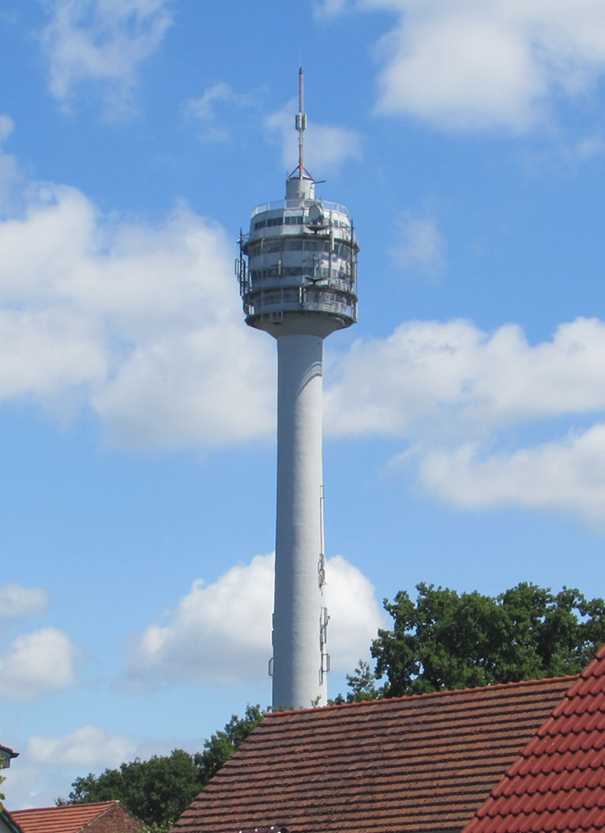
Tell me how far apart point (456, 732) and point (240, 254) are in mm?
53262

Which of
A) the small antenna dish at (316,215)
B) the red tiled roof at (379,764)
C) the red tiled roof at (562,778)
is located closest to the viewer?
the red tiled roof at (562,778)

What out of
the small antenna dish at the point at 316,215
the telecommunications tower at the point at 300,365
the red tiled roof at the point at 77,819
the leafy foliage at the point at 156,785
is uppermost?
the small antenna dish at the point at 316,215

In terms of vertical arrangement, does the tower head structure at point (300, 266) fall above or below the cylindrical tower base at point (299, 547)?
above

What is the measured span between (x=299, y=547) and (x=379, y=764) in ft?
143

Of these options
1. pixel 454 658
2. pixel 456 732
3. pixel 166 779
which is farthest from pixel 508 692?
pixel 166 779

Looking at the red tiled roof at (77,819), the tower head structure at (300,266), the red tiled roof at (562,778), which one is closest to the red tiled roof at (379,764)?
the red tiled roof at (562,778)

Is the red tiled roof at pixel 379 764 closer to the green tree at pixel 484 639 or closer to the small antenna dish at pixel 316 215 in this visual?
the green tree at pixel 484 639

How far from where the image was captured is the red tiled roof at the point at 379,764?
22.5 metres

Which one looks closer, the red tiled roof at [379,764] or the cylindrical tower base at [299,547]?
the red tiled roof at [379,764]

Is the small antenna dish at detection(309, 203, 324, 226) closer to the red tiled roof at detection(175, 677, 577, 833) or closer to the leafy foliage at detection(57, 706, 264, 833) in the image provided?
the leafy foliage at detection(57, 706, 264, 833)

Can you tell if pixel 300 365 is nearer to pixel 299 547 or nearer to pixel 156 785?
pixel 299 547

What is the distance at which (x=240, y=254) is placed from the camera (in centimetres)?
7538

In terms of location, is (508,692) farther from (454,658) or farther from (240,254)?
(240,254)

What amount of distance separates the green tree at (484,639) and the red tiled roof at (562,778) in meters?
44.3
